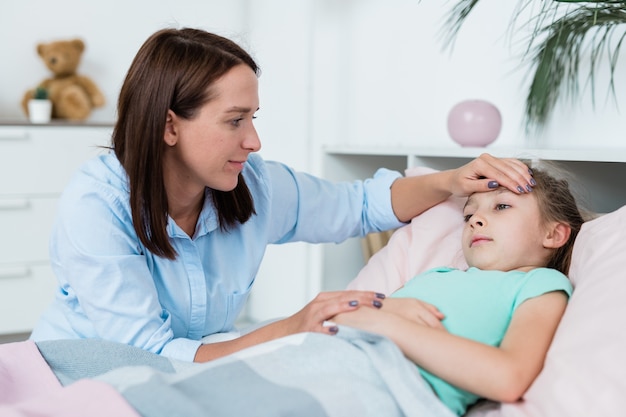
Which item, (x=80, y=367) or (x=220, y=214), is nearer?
(x=80, y=367)

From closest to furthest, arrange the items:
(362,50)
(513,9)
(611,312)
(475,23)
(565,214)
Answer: (611,312) < (565,214) < (513,9) < (475,23) < (362,50)

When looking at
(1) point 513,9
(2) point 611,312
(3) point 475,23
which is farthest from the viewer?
(3) point 475,23

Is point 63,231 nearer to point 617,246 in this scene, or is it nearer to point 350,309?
point 350,309

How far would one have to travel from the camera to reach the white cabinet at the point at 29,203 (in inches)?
120

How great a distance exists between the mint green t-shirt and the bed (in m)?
0.04

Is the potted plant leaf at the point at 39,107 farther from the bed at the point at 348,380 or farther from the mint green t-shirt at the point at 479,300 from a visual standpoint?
the mint green t-shirt at the point at 479,300

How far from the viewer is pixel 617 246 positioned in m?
1.20

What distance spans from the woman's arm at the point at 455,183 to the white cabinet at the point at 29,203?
1702 mm

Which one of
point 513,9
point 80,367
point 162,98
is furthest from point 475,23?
point 80,367

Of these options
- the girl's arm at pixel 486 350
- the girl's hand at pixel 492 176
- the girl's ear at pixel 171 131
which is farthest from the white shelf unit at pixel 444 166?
the girl's ear at pixel 171 131

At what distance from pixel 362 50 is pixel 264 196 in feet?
5.21

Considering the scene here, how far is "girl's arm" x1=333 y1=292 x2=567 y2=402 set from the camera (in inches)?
42.0

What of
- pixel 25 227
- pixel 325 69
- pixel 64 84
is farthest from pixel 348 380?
pixel 64 84

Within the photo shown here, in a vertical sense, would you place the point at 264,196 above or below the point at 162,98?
below
